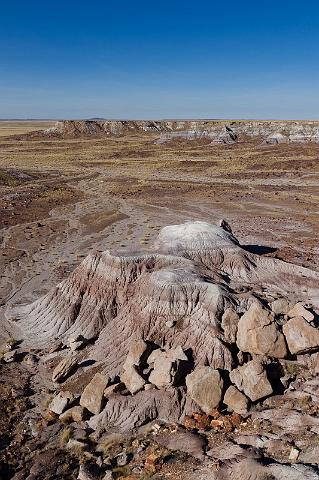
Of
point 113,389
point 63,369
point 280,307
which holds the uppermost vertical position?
point 280,307

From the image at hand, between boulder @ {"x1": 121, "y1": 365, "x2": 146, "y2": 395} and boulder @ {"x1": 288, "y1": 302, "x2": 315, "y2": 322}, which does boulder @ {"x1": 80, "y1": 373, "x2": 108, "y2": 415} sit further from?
boulder @ {"x1": 288, "y1": 302, "x2": 315, "y2": 322}

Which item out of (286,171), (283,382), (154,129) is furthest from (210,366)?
(154,129)

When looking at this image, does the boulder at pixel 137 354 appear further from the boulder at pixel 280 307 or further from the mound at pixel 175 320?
the boulder at pixel 280 307

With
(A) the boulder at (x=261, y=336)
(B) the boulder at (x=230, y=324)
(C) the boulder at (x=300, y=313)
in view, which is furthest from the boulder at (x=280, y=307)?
(B) the boulder at (x=230, y=324)

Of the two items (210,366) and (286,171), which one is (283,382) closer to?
(210,366)

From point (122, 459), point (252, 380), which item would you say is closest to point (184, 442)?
point (122, 459)

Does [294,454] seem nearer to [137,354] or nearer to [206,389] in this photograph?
[206,389]

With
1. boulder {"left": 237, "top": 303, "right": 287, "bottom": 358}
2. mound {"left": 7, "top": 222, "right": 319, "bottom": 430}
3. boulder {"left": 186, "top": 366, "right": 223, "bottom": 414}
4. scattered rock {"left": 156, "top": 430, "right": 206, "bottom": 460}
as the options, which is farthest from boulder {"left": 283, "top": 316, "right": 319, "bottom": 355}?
Answer: scattered rock {"left": 156, "top": 430, "right": 206, "bottom": 460}
